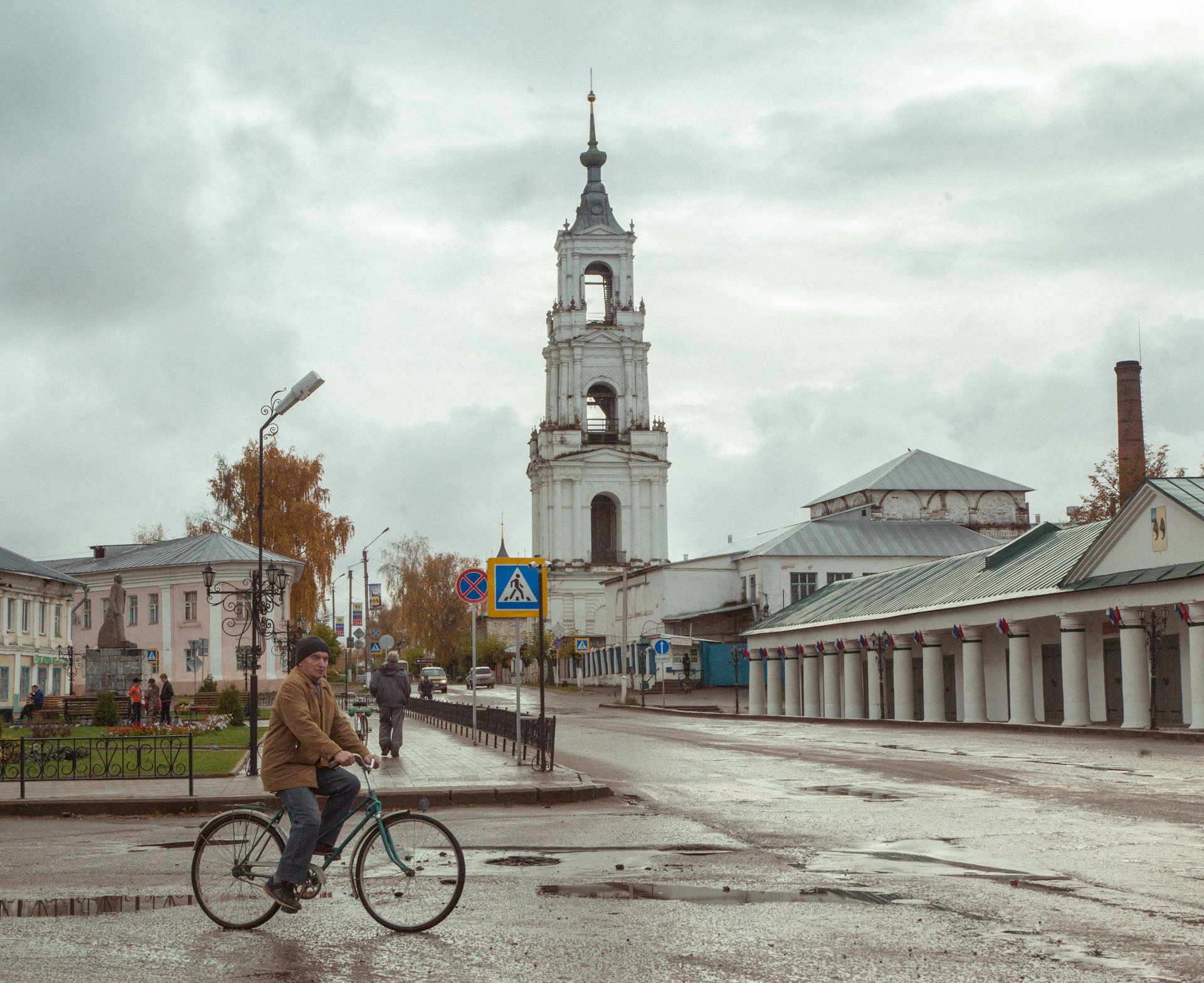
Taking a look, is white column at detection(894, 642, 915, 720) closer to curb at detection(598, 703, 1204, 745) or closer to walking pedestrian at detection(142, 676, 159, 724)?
curb at detection(598, 703, 1204, 745)

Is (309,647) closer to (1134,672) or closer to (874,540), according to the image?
(1134,672)

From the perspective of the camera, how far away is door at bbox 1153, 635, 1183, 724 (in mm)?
38594

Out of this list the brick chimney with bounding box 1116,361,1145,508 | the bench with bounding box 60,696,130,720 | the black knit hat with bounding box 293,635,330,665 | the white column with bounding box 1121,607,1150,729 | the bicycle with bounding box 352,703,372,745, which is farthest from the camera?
the brick chimney with bounding box 1116,361,1145,508

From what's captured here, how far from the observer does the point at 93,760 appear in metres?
20.6

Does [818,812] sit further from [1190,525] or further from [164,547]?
[164,547]

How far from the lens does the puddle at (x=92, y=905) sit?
9.09 meters

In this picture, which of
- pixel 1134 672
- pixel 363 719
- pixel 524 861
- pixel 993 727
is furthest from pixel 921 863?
pixel 993 727

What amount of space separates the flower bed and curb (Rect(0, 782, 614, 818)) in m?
11.4

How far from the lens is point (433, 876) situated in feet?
28.2

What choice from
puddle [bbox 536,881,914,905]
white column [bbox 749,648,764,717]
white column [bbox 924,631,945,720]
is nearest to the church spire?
white column [bbox 749,648,764,717]

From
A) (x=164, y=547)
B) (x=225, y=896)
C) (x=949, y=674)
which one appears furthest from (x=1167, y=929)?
(x=164, y=547)

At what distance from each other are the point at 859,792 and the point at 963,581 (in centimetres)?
2953

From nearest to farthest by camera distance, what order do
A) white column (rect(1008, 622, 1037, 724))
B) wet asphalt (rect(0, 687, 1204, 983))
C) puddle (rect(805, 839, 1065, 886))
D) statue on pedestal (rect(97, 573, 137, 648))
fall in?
1. wet asphalt (rect(0, 687, 1204, 983))
2. puddle (rect(805, 839, 1065, 886))
3. white column (rect(1008, 622, 1037, 724))
4. statue on pedestal (rect(97, 573, 137, 648))

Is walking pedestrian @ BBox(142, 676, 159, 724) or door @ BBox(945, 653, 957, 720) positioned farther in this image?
door @ BBox(945, 653, 957, 720)
